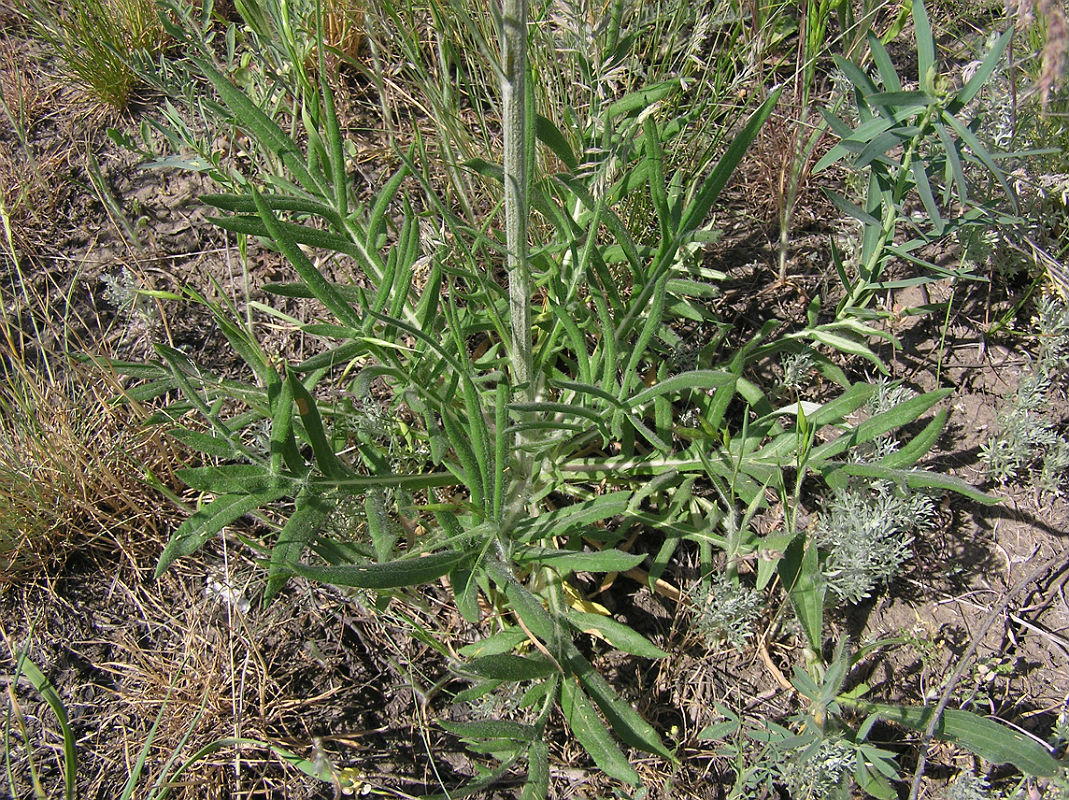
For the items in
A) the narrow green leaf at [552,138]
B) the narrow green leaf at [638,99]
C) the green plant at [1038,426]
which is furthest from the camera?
the green plant at [1038,426]

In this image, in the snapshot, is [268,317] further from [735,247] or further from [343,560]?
[735,247]

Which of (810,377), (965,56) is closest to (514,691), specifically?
(810,377)

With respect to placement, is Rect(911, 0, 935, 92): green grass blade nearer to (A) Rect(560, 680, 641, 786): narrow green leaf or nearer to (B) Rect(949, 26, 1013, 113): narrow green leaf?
(B) Rect(949, 26, 1013, 113): narrow green leaf

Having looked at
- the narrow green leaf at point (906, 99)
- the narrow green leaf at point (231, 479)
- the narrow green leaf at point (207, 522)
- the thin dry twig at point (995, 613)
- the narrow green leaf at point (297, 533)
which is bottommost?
the thin dry twig at point (995, 613)

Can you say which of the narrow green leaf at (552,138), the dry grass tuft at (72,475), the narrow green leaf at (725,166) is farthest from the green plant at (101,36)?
the narrow green leaf at (725,166)

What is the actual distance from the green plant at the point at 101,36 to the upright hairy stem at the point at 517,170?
1.89 metres

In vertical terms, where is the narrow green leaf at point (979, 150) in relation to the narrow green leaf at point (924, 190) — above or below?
above

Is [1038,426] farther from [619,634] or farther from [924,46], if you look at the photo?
[619,634]

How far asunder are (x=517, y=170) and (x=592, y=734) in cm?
99

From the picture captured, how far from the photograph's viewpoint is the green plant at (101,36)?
256 cm

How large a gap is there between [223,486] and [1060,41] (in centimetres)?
142

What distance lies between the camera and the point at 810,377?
2.10 metres

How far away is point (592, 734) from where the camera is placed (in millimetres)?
1416

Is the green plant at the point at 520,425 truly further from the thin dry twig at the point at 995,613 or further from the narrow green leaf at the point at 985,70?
the narrow green leaf at the point at 985,70
